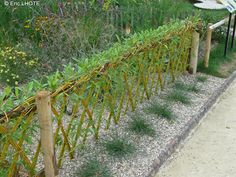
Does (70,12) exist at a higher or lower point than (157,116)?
higher

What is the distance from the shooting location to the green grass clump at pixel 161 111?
146 inches

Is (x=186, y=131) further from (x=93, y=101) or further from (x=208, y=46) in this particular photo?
(x=208, y=46)

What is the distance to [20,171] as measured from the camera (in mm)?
2535

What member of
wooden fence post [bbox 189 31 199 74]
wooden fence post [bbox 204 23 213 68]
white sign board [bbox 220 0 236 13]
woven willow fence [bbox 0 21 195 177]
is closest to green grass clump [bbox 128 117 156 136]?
woven willow fence [bbox 0 21 195 177]

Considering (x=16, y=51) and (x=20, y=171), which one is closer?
(x=20, y=171)

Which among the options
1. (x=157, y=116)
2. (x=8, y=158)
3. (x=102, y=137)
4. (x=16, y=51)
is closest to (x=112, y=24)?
(x=16, y=51)

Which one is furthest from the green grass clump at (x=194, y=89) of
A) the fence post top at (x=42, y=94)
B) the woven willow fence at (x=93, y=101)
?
the fence post top at (x=42, y=94)

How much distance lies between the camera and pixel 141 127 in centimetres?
341

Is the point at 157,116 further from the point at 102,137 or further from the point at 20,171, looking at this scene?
the point at 20,171

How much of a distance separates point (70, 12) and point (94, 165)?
8.22 feet

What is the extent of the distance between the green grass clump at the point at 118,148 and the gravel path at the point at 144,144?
45 mm

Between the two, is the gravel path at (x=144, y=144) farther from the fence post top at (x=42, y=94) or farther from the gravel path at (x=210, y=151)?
the fence post top at (x=42, y=94)

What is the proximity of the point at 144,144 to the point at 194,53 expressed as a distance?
1.99 meters

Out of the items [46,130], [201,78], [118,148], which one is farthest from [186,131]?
[46,130]
